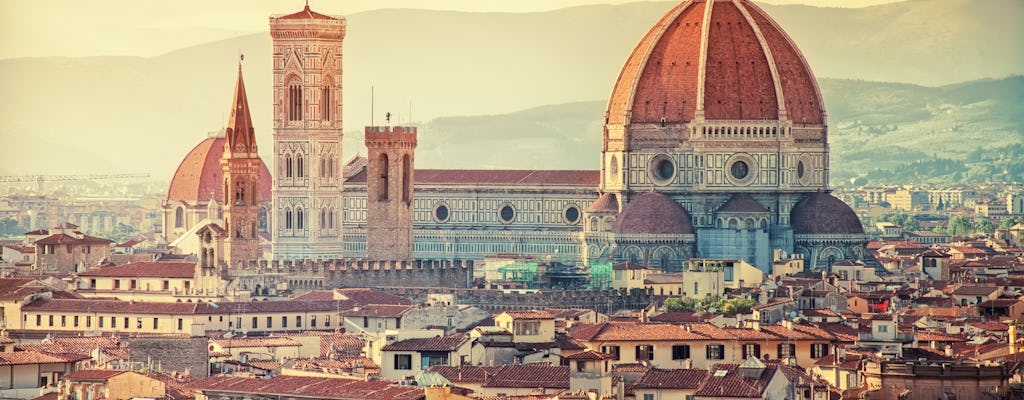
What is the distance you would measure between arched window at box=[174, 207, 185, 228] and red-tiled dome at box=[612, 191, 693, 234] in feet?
153

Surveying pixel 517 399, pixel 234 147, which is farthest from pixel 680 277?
pixel 517 399

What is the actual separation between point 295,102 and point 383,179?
1411 centimetres

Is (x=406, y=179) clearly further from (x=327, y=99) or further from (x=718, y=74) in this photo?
(x=718, y=74)

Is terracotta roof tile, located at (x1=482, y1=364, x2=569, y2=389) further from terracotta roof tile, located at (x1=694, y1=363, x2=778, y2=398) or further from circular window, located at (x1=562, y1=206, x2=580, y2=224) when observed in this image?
circular window, located at (x1=562, y1=206, x2=580, y2=224)

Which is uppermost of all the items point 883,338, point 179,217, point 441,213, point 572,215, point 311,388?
point 179,217

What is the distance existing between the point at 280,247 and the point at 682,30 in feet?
68.3

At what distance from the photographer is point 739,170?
469 ft

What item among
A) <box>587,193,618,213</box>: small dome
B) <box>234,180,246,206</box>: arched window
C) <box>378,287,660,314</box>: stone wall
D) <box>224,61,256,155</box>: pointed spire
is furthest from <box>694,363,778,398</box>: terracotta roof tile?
<box>587,193,618,213</box>: small dome

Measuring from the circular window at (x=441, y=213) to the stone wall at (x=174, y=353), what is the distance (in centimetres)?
7304

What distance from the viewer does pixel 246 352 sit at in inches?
3031

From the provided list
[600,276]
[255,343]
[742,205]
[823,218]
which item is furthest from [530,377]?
[742,205]

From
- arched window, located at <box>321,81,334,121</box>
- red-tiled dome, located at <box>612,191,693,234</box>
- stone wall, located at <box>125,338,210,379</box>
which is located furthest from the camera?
arched window, located at <box>321,81,334,121</box>

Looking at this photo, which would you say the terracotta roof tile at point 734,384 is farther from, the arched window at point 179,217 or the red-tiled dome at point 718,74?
the arched window at point 179,217

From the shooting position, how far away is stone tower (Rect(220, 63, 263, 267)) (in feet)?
394
